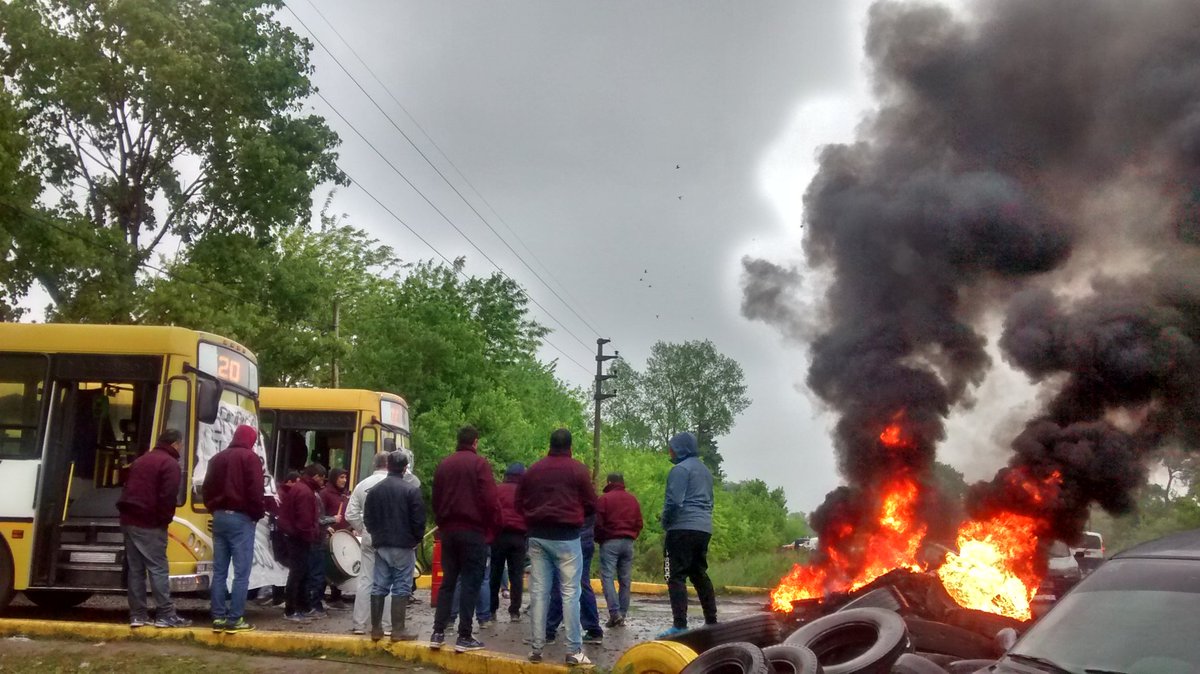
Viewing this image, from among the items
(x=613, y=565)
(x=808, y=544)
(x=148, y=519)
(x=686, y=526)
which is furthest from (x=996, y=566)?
(x=808, y=544)

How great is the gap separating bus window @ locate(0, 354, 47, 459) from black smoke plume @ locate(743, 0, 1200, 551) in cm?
1328

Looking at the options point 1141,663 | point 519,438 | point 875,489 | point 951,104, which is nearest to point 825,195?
point 951,104

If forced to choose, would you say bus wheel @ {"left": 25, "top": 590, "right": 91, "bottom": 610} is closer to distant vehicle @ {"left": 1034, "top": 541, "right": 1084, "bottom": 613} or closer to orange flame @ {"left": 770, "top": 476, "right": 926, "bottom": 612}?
orange flame @ {"left": 770, "top": 476, "right": 926, "bottom": 612}

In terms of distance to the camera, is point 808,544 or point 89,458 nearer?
point 89,458

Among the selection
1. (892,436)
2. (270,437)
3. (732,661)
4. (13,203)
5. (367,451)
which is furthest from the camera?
(13,203)

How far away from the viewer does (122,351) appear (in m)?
12.6

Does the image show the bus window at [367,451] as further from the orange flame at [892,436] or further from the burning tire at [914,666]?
the burning tire at [914,666]

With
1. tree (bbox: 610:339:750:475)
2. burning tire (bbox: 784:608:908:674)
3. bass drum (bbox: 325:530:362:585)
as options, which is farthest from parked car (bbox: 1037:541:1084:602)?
tree (bbox: 610:339:750:475)

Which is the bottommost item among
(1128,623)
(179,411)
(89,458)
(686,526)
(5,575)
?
(1128,623)

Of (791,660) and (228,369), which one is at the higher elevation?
(228,369)

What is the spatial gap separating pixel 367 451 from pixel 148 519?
933 centimetres

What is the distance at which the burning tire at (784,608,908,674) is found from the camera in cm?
717

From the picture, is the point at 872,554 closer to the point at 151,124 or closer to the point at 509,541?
the point at 509,541

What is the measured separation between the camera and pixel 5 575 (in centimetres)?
1184
